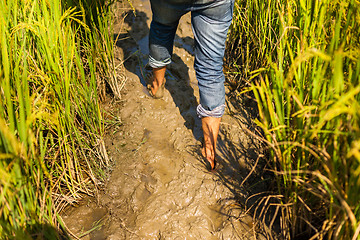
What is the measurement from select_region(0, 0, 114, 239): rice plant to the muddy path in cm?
17

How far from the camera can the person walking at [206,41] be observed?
5.76 feet

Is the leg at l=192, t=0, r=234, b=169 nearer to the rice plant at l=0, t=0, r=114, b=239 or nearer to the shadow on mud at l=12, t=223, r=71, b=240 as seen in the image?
the rice plant at l=0, t=0, r=114, b=239

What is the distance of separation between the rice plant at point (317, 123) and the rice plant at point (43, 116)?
0.92 metres

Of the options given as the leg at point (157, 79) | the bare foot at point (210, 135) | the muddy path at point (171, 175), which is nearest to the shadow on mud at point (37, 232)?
the muddy path at point (171, 175)

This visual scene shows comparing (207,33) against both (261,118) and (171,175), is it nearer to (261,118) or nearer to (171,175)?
(261,118)

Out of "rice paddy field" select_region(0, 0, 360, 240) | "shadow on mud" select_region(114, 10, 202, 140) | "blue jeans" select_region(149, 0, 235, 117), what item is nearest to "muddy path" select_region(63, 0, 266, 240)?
"shadow on mud" select_region(114, 10, 202, 140)

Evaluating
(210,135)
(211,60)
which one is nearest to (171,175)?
(210,135)

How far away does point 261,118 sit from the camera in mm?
1449

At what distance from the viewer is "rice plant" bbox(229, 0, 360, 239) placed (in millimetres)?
1207

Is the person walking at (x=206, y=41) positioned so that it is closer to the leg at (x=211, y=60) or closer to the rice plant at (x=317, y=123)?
the leg at (x=211, y=60)

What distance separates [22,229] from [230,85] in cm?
184

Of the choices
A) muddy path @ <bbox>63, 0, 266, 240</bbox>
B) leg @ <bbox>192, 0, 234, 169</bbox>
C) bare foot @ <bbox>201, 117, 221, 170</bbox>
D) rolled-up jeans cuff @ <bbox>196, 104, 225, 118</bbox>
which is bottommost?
muddy path @ <bbox>63, 0, 266, 240</bbox>

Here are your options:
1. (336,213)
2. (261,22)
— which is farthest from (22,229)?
(261,22)

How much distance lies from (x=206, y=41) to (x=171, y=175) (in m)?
0.83
